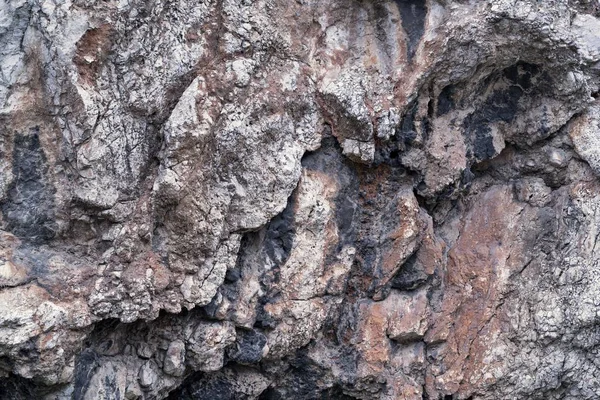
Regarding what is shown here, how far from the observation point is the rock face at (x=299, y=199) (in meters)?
1.83

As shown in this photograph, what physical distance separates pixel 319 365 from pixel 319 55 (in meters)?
0.99

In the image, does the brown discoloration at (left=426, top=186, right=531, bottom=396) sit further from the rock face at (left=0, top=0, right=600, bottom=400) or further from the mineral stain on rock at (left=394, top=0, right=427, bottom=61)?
the mineral stain on rock at (left=394, top=0, right=427, bottom=61)

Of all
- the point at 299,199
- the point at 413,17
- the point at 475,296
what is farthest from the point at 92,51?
the point at 475,296

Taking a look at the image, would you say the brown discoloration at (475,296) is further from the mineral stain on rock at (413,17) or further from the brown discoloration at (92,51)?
the brown discoloration at (92,51)

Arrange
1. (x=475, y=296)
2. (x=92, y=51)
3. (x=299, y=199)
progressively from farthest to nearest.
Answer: (x=475, y=296), (x=299, y=199), (x=92, y=51)

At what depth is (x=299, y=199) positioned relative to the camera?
7.07ft

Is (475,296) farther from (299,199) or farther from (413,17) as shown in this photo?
(413,17)

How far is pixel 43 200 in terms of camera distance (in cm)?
185

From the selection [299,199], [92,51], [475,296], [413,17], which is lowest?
[475,296]

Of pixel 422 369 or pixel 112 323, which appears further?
pixel 422 369

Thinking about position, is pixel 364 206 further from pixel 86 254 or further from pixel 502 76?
pixel 86 254

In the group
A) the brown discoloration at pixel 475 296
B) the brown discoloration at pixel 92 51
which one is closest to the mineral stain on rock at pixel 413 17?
the brown discoloration at pixel 475 296

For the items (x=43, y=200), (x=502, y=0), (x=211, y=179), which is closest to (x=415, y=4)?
(x=502, y=0)

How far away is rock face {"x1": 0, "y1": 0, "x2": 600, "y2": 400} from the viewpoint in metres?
1.83
